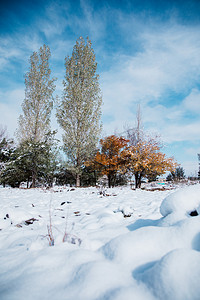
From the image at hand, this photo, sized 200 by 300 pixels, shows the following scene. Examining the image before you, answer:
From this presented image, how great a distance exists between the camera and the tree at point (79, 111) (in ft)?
42.5

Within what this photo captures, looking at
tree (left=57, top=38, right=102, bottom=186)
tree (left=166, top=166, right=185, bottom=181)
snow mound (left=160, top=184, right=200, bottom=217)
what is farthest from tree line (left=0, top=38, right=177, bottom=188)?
snow mound (left=160, top=184, right=200, bottom=217)

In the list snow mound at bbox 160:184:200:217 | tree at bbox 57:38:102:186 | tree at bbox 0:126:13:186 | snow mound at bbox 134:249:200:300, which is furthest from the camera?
tree at bbox 57:38:102:186

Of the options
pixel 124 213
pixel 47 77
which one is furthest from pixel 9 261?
pixel 47 77

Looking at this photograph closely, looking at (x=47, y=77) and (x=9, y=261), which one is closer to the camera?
(x=9, y=261)

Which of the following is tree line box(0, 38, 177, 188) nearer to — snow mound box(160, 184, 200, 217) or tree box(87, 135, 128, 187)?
tree box(87, 135, 128, 187)

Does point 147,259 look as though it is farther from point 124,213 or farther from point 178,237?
point 124,213

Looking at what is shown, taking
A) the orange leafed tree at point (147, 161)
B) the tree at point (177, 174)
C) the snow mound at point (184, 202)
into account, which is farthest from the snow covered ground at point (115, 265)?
the tree at point (177, 174)

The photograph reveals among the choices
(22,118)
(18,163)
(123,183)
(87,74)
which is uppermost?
(87,74)

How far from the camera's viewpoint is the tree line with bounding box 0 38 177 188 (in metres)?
10.1

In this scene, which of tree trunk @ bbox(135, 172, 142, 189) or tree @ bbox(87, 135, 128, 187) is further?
tree @ bbox(87, 135, 128, 187)

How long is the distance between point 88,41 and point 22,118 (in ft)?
30.8

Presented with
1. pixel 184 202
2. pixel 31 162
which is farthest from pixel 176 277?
pixel 31 162

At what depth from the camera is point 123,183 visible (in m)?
14.9

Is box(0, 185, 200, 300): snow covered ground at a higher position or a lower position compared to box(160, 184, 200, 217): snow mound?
lower
